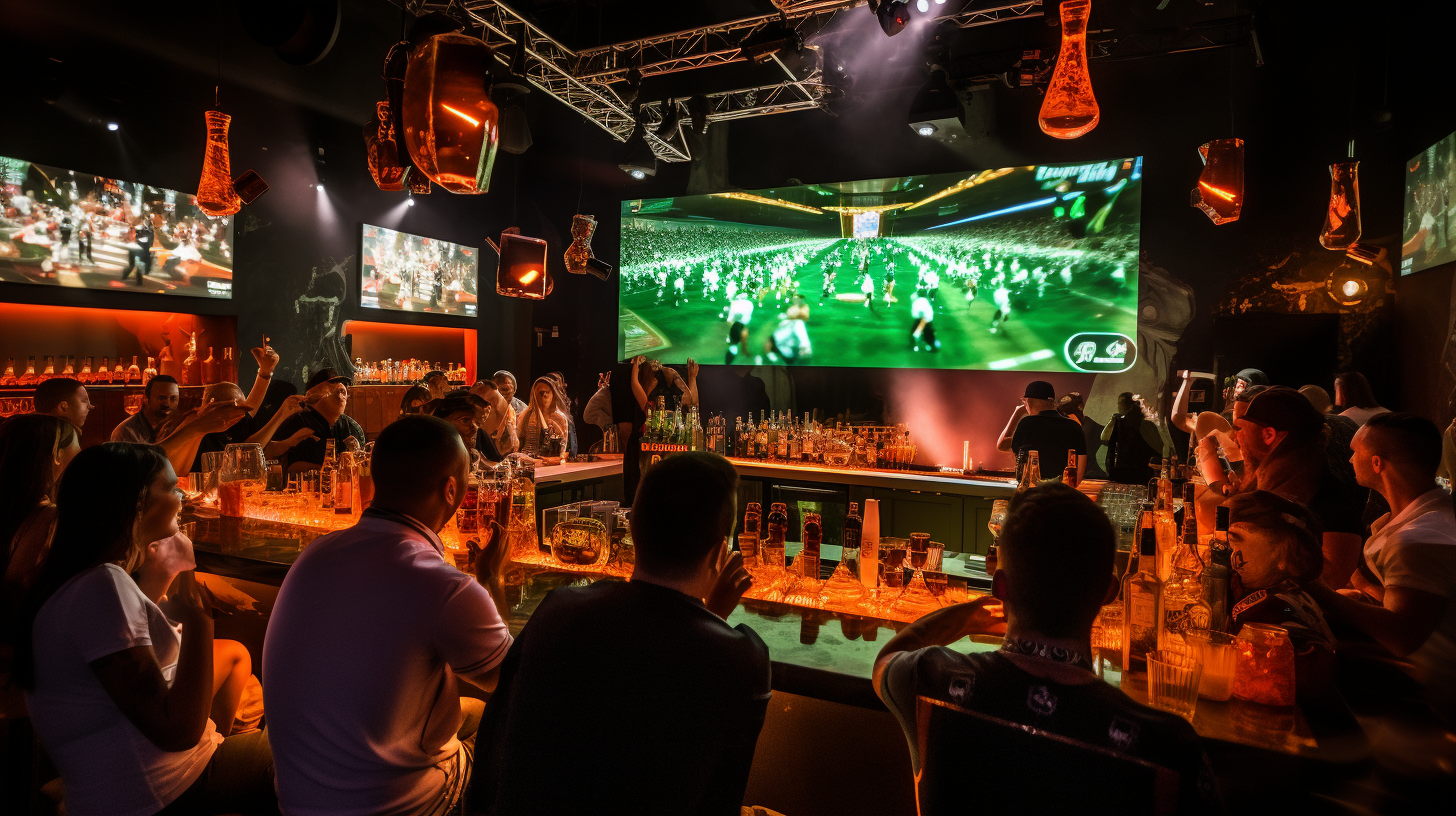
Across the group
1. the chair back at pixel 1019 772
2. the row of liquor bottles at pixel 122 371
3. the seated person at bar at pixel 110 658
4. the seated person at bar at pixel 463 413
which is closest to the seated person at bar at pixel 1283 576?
the chair back at pixel 1019 772

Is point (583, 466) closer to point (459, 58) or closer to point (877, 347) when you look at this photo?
point (877, 347)

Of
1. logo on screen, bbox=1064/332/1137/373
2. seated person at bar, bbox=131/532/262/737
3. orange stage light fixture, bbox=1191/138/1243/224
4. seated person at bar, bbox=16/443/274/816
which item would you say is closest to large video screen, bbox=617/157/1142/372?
logo on screen, bbox=1064/332/1137/373

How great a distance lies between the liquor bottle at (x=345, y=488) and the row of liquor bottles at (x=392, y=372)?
435 cm

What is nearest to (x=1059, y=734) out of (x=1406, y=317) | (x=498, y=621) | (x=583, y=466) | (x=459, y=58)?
(x=498, y=621)

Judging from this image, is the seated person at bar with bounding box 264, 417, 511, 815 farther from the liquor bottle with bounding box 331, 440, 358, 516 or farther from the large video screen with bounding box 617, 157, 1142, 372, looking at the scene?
the large video screen with bounding box 617, 157, 1142, 372

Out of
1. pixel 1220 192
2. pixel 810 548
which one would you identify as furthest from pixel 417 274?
pixel 1220 192

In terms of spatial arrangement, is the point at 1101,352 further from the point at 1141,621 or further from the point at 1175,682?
the point at 1175,682

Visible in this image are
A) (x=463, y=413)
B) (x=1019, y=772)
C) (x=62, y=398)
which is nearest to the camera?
(x=1019, y=772)

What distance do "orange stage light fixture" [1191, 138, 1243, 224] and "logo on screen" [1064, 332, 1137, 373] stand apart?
3249 mm

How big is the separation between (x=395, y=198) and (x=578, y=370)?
273 cm

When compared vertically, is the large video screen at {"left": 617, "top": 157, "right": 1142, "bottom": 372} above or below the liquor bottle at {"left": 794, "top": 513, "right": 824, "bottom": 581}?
above

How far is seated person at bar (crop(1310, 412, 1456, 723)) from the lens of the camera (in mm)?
1782

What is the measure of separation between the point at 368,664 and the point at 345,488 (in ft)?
6.42

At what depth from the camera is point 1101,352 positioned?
6492mm
